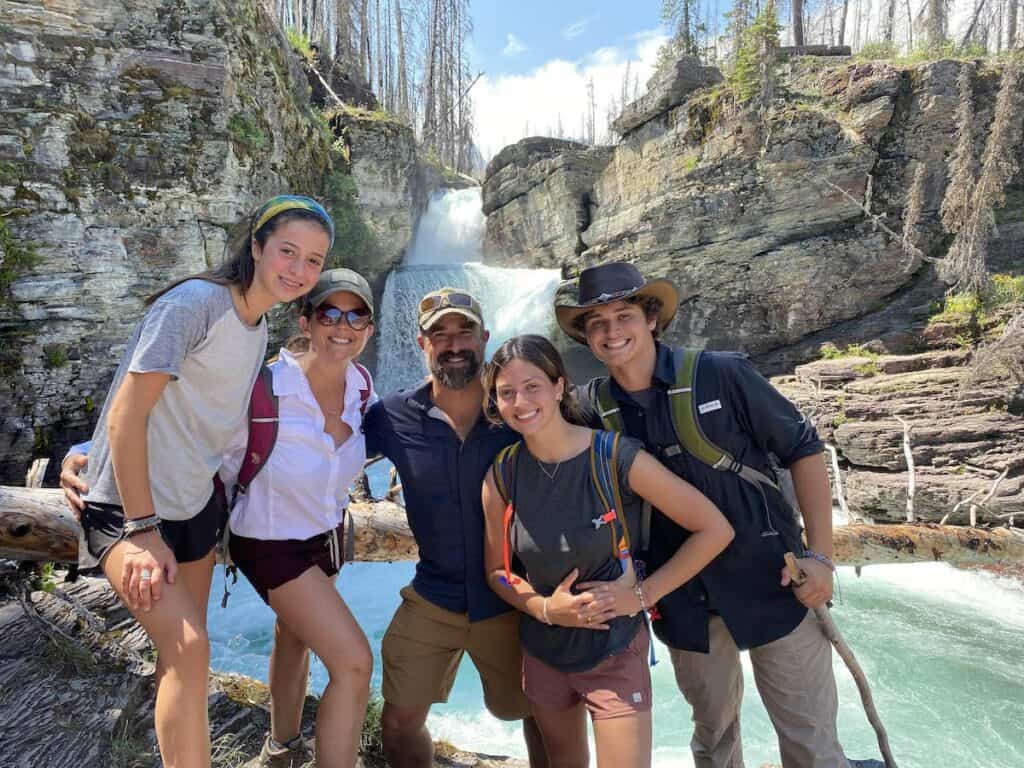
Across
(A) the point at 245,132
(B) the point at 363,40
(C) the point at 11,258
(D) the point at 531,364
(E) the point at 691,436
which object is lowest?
(E) the point at 691,436

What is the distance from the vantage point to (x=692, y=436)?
229 cm

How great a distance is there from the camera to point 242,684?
348cm

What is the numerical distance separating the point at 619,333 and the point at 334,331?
124 centimetres

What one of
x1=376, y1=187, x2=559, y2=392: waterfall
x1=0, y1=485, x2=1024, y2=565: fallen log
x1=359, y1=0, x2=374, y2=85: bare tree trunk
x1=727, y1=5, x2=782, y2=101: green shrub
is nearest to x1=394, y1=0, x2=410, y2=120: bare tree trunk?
x1=359, y1=0, x2=374, y2=85: bare tree trunk

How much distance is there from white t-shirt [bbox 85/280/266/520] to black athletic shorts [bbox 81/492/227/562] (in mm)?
49

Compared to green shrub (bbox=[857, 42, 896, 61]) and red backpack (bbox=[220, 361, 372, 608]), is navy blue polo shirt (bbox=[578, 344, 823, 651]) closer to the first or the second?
red backpack (bbox=[220, 361, 372, 608])

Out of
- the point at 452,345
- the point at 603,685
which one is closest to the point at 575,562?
the point at 603,685

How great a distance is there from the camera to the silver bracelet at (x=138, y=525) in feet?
6.18

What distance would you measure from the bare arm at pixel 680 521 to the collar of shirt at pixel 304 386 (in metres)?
1.24

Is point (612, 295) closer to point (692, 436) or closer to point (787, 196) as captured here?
point (692, 436)

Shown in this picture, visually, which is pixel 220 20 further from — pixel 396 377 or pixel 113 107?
pixel 396 377

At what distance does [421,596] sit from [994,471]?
10.2 meters

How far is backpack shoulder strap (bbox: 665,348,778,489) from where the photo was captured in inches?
89.7

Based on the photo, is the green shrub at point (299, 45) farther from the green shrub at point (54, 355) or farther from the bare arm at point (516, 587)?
the bare arm at point (516, 587)
